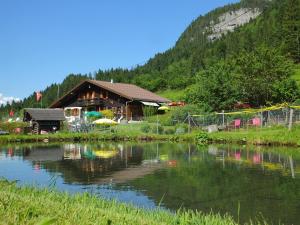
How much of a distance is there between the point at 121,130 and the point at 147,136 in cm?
427

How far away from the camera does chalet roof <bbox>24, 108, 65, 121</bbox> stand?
40.4 metres

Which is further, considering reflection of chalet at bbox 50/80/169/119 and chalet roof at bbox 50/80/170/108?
reflection of chalet at bbox 50/80/169/119

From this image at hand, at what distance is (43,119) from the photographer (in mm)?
40625

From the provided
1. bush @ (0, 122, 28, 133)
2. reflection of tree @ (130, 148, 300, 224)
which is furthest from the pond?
bush @ (0, 122, 28, 133)

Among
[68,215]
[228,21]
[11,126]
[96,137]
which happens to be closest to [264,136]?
[96,137]

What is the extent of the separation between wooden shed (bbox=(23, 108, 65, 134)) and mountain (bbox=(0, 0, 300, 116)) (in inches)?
653

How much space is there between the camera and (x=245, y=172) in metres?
15.3

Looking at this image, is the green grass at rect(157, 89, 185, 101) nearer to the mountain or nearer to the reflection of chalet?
the mountain

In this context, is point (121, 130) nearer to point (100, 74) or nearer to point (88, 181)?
point (88, 181)

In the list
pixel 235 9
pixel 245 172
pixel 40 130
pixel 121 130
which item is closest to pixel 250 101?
pixel 121 130

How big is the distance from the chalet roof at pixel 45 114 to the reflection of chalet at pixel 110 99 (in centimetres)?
887

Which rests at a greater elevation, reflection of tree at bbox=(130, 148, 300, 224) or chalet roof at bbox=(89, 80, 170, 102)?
chalet roof at bbox=(89, 80, 170, 102)

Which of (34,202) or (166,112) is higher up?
(166,112)

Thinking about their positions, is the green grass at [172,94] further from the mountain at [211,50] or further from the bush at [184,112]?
the bush at [184,112]
